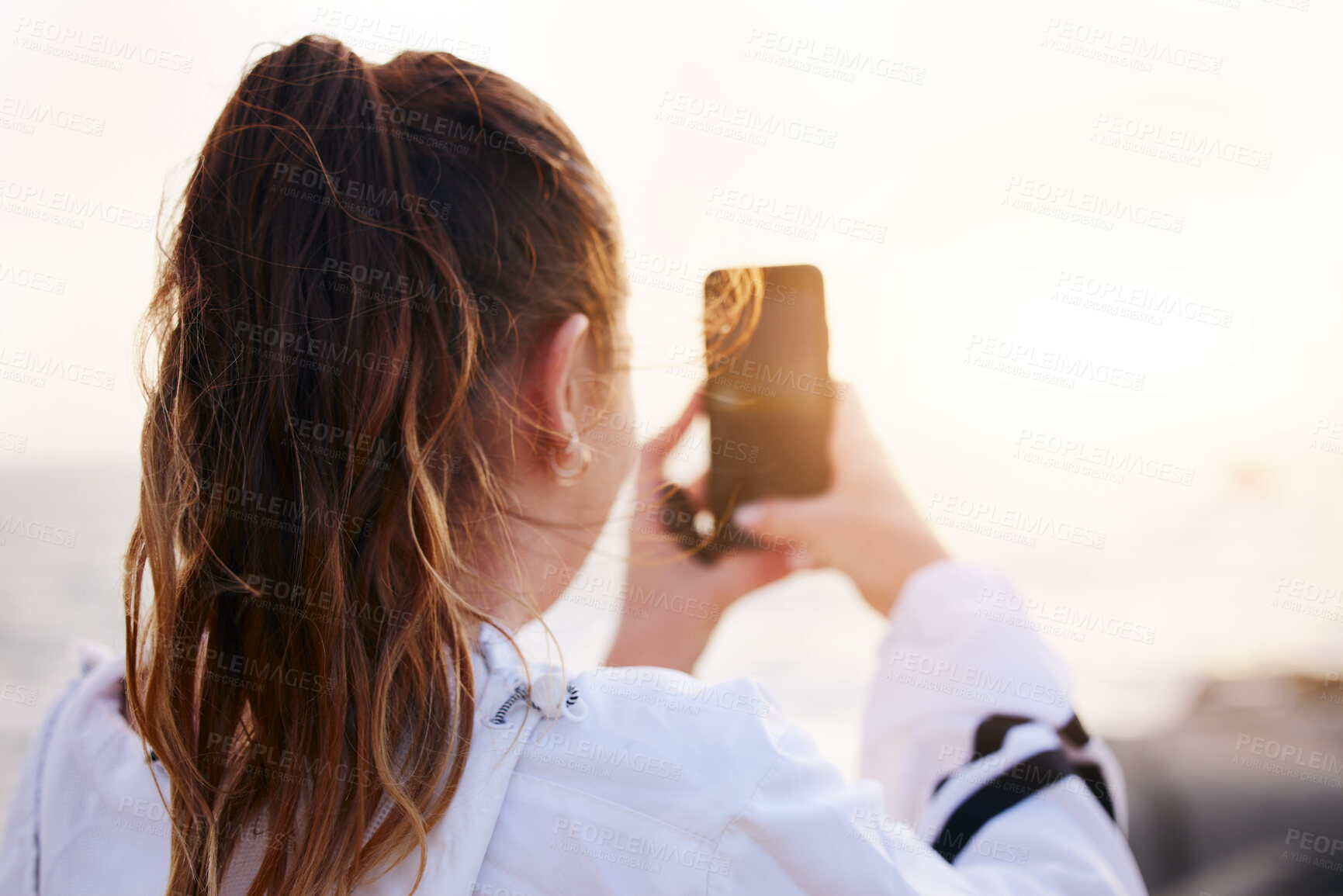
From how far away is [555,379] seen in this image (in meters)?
0.64

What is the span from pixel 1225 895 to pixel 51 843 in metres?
1.44

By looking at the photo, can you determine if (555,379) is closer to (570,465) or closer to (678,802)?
(570,465)

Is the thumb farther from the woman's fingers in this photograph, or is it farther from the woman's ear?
the woman's ear

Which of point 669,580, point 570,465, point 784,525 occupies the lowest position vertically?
point 669,580

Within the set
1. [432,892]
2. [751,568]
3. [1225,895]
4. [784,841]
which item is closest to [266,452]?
[432,892]

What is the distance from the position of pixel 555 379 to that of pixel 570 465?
8 centimetres

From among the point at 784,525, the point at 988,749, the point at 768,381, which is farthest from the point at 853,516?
the point at 988,749

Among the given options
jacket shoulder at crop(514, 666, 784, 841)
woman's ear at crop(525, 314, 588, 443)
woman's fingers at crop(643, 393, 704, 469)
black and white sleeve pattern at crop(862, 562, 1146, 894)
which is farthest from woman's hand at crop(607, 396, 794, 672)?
jacket shoulder at crop(514, 666, 784, 841)

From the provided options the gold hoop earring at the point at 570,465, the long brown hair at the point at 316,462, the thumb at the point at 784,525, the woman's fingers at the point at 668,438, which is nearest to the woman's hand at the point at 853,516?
the thumb at the point at 784,525

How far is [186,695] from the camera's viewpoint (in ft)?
1.91

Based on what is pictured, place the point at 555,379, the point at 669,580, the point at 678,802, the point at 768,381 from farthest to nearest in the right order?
1. the point at 669,580
2. the point at 768,381
3. the point at 555,379
4. the point at 678,802

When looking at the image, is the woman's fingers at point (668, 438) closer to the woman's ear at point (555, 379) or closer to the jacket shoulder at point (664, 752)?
the woman's ear at point (555, 379)

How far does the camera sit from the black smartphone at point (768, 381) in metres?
0.91

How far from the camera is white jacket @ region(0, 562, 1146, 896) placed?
0.48 m
